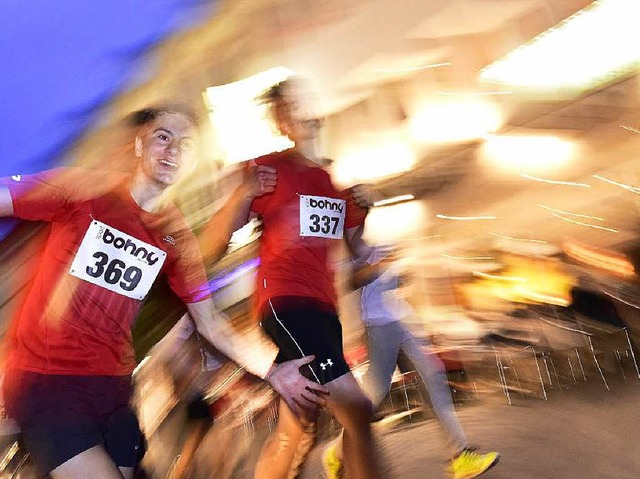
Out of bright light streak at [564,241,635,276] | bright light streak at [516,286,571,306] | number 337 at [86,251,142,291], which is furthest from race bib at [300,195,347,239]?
bright light streak at [564,241,635,276]

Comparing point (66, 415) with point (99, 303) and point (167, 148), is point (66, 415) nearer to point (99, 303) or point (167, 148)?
point (99, 303)

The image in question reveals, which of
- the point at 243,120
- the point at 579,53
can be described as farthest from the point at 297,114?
the point at 579,53

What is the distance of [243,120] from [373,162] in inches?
14.8

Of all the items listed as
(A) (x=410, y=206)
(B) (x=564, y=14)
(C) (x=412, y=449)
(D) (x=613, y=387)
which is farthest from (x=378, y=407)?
(B) (x=564, y=14)

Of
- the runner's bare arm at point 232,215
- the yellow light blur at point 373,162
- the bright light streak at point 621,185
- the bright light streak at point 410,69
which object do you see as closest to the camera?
the runner's bare arm at point 232,215

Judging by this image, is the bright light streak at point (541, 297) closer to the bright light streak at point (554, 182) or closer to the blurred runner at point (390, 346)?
the bright light streak at point (554, 182)

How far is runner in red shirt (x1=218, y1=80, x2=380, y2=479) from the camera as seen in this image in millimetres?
1099

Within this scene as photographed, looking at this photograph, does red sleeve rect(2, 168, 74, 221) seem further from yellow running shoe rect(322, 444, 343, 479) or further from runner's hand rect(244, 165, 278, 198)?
yellow running shoe rect(322, 444, 343, 479)

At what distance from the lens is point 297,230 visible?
1.20m

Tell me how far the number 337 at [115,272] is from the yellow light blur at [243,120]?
329 mm

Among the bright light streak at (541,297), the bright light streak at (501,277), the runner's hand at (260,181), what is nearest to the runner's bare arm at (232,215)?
the runner's hand at (260,181)

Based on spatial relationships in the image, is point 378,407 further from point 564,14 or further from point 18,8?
point 564,14

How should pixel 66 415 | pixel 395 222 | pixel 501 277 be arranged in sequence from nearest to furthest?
pixel 66 415 → pixel 395 222 → pixel 501 277

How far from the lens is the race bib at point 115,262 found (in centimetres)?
Answer: 94
